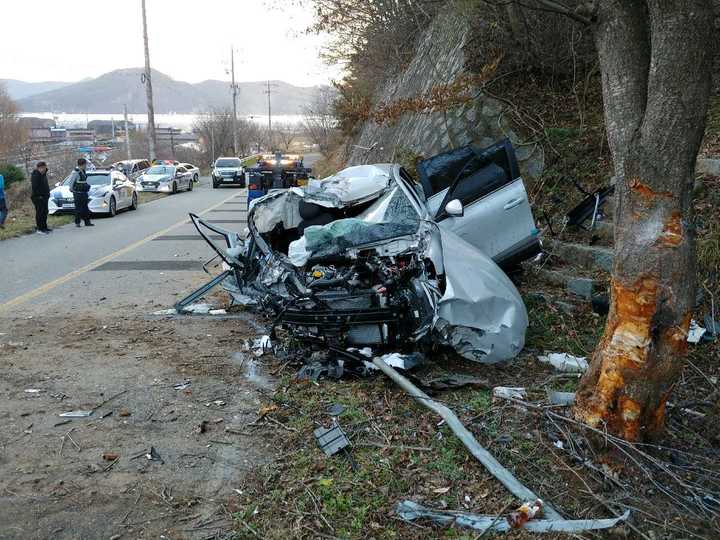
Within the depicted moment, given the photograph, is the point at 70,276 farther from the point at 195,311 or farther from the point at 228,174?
the point at 228,174

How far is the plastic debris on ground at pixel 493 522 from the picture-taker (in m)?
3.16

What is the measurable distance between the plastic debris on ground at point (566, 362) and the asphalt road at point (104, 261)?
5.13m

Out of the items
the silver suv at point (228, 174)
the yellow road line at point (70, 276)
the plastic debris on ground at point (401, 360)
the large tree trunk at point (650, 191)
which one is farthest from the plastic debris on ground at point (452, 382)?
the silver suv at point (228, 174)

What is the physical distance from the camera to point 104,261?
434 inches

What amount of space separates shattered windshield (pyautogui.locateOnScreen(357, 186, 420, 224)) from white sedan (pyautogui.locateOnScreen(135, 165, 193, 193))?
25.4 metres

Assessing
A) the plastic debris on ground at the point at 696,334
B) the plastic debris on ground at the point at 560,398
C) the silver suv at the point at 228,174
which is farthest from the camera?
the silver suv at the point at 228,174

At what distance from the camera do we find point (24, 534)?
3.20 meters

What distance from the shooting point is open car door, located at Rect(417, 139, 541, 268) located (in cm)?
698

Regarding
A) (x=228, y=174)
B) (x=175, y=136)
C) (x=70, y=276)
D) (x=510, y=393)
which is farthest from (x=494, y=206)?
(x=175, y=136)

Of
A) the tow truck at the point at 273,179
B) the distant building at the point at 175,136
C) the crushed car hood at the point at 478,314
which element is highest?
the distant building at the point at 175,136

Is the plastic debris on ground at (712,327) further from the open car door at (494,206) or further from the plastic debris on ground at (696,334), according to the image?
the open car door at (494,206)

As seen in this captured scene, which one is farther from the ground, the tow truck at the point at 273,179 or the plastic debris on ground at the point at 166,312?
the tow truck at the point at 273,179

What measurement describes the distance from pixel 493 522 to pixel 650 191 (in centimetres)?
206

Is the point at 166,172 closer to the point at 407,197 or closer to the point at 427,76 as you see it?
the point at 427,76
